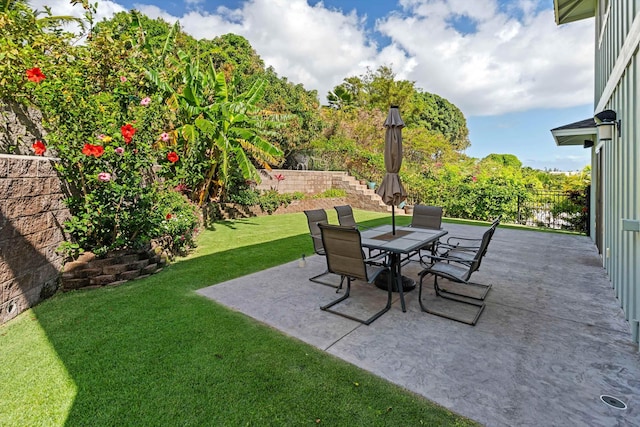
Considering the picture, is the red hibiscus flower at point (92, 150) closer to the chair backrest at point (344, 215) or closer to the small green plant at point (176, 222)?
the small green plant at point (176, 222)

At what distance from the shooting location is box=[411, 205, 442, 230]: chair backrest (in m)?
6.50

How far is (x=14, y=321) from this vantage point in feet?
12.3

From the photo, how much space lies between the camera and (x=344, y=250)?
3990mm

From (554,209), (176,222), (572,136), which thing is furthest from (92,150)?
(554,209)

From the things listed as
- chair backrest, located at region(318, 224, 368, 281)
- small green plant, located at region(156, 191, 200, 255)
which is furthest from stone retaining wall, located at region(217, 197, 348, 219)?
chair backrest, located at region(318, 224, 368, 281)

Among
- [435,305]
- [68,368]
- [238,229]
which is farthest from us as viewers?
[238,229]

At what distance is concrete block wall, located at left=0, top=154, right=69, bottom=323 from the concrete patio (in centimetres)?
215

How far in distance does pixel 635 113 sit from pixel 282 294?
4.92 metres

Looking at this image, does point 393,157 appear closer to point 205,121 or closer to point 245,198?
point 205,121

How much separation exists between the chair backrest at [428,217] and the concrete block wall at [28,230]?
6.43 m

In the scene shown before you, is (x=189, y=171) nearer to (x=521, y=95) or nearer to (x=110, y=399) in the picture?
(x=110, y=399)

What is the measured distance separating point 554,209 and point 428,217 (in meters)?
9.05

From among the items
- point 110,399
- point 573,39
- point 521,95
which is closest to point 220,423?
point 110,399

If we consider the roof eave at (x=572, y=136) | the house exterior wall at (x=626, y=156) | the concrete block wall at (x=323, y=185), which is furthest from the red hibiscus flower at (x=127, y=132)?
the roof eave at (x=572, y=136)
